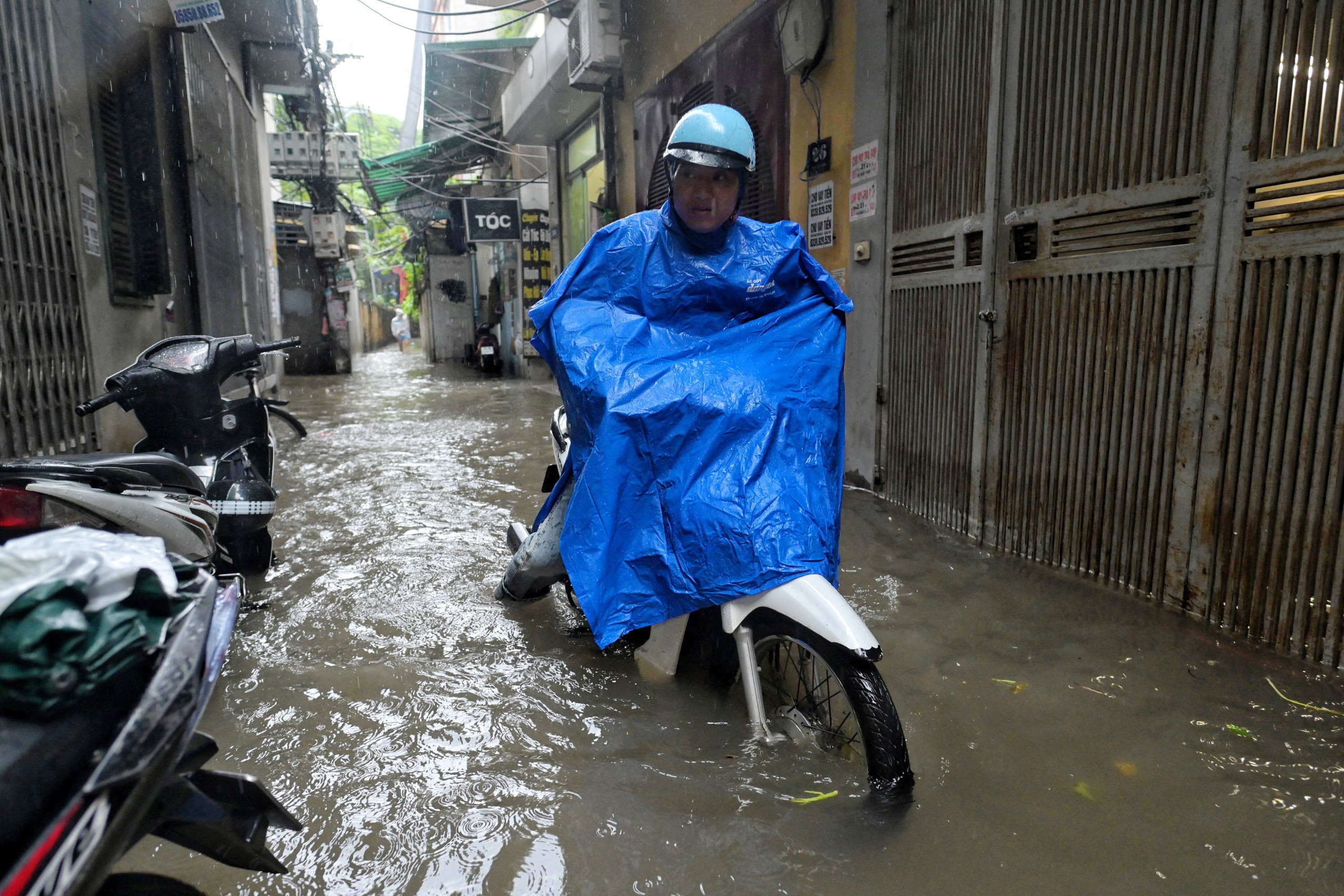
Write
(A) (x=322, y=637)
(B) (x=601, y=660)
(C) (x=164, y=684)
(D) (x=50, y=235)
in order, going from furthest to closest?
(D) (x=50, y=235) < (A) (x=322, y=637) < (B) (x=601, y=660) < (C) (x=164, y=684)

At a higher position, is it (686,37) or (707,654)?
(686,37)

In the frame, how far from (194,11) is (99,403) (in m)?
4.75

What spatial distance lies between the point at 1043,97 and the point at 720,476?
2.66 m

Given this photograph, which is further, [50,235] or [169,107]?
[169,107]

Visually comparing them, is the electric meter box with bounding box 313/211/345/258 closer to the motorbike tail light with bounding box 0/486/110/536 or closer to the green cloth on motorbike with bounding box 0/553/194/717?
the motorbike tail light with bounding box 0/486/110/536

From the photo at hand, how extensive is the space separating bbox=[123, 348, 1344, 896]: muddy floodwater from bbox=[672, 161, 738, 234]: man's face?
4.71ft

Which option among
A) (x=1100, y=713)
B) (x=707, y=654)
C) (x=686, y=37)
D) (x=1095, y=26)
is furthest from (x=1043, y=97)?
(x=686, y=37)

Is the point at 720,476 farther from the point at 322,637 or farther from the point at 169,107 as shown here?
the point at 169,107

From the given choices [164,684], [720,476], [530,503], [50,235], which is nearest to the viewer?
[164,684]

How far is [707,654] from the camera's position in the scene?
242 cm

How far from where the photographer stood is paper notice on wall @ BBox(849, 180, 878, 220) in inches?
192

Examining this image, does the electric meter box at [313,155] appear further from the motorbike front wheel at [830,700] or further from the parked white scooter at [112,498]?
the motorbike front wheel at [830,700]

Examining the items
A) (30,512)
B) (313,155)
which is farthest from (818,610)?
(313,155)

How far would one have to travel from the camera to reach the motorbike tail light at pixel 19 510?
1674 millimetres
